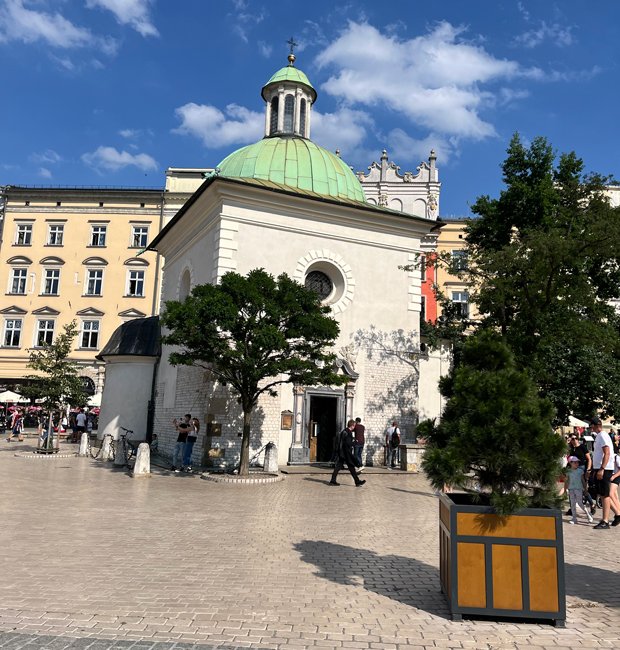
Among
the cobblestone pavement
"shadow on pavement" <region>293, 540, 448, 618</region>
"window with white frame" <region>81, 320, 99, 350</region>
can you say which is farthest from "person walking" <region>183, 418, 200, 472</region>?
"window with white frame" <region>81, 320, 99, 350</region>

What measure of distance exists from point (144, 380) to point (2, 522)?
1486cm

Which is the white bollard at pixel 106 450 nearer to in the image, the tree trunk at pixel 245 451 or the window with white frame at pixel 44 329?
the tree trunk at pixel 245 451

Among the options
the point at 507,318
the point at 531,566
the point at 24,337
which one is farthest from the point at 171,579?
the point at 24,337

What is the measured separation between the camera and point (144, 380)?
2383cm

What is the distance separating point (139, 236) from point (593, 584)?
40144mm

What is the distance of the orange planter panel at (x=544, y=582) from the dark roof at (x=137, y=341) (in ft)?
65.5

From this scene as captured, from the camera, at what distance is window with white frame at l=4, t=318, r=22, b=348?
1582 inches

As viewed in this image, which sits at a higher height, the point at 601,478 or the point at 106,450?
the point at 601,478

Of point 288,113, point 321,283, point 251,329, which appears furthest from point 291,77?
point 251,329

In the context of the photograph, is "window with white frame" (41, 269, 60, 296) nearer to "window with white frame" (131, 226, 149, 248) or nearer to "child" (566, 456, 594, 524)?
"window with white frame" (131, 226, 149, 248)

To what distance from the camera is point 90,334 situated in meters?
40.6

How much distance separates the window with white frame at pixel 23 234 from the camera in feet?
139

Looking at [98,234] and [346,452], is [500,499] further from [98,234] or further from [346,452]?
[98,234]

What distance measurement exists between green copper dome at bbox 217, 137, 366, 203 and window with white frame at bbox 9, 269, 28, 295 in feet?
81.9
